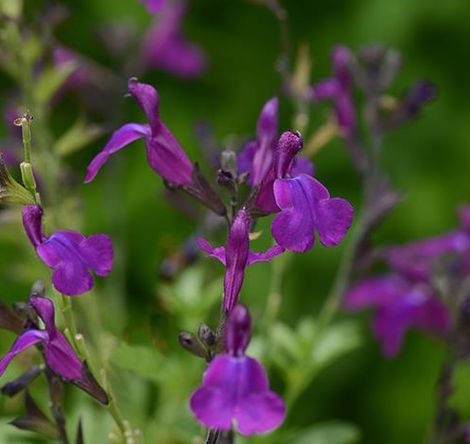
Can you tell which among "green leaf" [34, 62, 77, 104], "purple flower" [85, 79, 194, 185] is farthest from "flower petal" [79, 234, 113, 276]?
"green leaf" [34, 62, 77, 104]

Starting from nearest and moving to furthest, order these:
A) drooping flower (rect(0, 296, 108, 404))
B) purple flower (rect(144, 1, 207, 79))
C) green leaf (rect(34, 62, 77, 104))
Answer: drooping flower (rect(0, 296, 108, 404))
green leaf (rect(34, 62, 77, 104))
purple flower (rect(144, 1, 207, 79))

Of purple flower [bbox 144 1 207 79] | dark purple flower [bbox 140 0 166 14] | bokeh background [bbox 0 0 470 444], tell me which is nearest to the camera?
dark purple flower [bbox 140 0 166 14]

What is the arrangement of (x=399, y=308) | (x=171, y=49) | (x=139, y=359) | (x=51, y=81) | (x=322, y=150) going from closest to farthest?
(x=139, y=359), (x=51, y=81), (x=399, y=308), (x=171, y=49), (x=322, y=150)

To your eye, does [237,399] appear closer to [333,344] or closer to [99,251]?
[99,251]

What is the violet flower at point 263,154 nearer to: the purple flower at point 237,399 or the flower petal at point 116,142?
the flower petal at point 116,142

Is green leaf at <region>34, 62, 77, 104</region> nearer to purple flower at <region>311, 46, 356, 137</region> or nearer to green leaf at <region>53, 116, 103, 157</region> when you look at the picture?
green leaf at <region>53, 116, 103, 157</region>

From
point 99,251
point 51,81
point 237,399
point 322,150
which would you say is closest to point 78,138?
point 51,81
